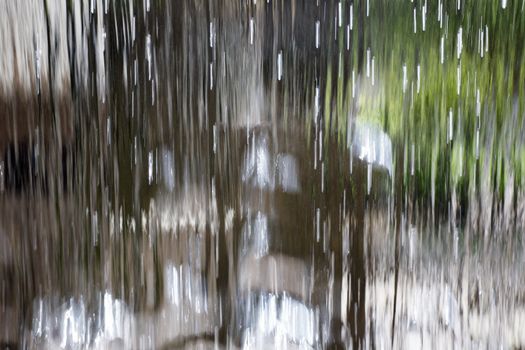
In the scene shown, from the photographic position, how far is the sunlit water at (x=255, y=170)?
88 centimetres

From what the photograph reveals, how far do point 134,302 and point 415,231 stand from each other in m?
0.44

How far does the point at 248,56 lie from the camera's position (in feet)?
2.94

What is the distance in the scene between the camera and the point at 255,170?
92cm

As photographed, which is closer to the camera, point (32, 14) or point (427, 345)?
point (32, 14)

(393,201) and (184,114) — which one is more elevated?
(184,114)

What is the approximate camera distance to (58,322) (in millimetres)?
925

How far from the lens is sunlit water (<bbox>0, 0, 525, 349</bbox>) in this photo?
2.89 ft

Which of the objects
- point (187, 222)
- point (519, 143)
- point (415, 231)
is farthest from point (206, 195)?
point (519, 143)

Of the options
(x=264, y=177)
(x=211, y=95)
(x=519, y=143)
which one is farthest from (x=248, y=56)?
(x=519, y=143)

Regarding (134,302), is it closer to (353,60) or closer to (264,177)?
(264,177)

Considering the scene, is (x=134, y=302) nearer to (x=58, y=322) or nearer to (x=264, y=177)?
→ (x=58, y=322)

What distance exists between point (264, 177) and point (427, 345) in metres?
0.38

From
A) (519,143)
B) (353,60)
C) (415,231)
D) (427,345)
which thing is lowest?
(427,345)

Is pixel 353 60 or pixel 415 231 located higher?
pixel 353 60
